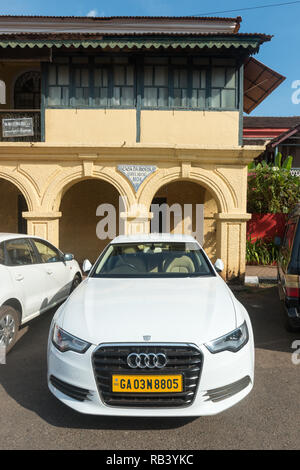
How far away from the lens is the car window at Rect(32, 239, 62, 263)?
19.1 feet

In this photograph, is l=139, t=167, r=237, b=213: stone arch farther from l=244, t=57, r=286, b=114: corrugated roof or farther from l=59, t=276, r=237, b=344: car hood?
l=59, t=276, r=237, b=344: car hood

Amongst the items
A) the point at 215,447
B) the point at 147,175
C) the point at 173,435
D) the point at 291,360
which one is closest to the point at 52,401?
the point at 173,435

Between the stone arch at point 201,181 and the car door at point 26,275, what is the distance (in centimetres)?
420

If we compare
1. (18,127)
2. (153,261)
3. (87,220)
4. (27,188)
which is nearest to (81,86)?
(18,127)

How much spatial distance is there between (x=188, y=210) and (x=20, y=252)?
25.9 ft

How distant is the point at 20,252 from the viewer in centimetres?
520

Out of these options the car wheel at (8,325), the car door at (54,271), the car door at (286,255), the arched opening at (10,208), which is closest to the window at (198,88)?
the car door at (286,255)

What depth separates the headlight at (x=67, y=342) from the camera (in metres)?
2.83

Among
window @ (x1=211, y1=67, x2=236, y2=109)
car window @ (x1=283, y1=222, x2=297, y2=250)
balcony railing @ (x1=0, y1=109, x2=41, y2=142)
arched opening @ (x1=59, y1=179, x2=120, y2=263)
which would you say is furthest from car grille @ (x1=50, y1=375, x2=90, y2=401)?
arched opening @ (x1=59, y1=179, x2=120, y2=263)

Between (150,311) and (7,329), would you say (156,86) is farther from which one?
(150,311)

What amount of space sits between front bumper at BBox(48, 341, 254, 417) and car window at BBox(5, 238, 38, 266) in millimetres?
2449

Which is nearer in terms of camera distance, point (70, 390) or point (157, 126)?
point (70, 390)
